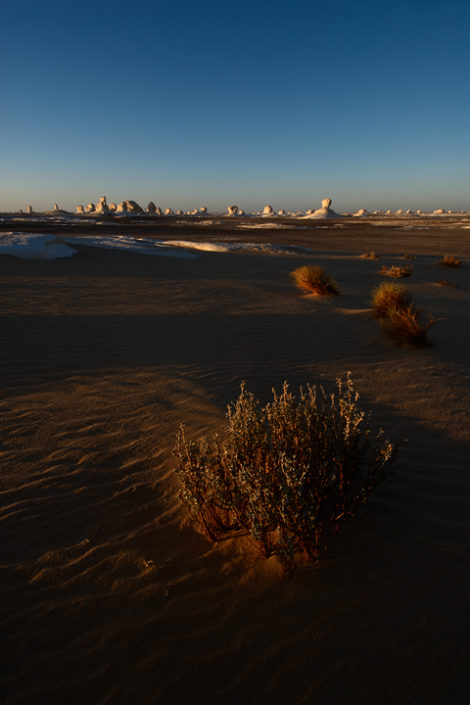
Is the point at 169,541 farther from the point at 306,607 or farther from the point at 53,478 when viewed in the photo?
the point at 53,478

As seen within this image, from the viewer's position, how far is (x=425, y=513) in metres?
2.57

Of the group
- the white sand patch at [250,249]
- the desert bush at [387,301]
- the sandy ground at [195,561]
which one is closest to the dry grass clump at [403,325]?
the desert bush at [387,301]

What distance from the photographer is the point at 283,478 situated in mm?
2135

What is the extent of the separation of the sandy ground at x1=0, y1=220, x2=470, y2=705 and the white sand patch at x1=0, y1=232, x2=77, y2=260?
36.9ft

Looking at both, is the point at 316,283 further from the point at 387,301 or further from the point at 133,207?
the point at 133,207

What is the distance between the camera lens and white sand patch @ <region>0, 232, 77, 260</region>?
49.9ft

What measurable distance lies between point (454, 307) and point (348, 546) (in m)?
8.55

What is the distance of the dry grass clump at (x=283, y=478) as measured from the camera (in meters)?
2.05

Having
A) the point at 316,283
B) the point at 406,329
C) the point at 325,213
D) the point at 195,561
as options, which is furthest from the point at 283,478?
the point at 325,213

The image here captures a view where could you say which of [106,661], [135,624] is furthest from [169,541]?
[106,661]

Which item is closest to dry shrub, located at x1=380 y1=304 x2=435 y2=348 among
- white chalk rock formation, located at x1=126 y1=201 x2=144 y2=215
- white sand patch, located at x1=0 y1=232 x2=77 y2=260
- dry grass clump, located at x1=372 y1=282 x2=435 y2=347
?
dry grass clump, located at x1=372 y1=282 x2=435 y2=347

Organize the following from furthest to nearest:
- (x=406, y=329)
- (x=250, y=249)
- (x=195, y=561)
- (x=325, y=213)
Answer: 1. (x=325, y=213)
2. (x=250, y=249)
3. (x=406, y=329)
4. (x=195, y=561)

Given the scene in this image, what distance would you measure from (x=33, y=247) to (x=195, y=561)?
1688 cm

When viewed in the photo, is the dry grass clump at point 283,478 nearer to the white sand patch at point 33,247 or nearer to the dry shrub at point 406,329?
the dry shrub at point 406,329
